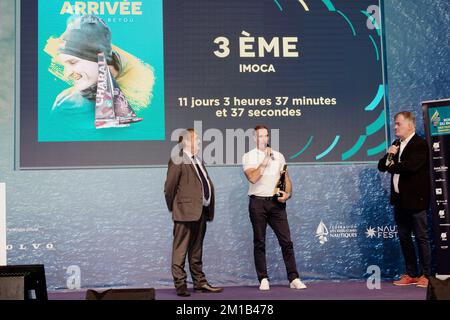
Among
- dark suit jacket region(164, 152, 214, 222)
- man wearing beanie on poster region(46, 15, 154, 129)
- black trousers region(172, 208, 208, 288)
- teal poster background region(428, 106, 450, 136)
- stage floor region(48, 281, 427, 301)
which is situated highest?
man wearing beanie on poster region(46, 15, 154, 129)

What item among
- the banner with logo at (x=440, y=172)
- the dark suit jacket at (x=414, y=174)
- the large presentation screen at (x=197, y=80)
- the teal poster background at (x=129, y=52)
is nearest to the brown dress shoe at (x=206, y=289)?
the large presentation screen at (x=197, y=80)

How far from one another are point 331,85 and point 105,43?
2.38 m

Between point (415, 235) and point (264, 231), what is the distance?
1.42m

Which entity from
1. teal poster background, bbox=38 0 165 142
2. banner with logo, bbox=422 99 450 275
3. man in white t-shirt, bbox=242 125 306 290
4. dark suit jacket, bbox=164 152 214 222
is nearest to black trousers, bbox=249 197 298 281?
man in white t-shirt, bbox=242 125 306 290

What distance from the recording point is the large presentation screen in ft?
19.5

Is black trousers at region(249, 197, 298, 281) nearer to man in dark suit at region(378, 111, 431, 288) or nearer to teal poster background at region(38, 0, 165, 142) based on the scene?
man in dark suit at region(378, 111, 431, 288)

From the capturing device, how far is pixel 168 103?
237 inches

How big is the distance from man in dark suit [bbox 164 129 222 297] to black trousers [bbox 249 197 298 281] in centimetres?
43

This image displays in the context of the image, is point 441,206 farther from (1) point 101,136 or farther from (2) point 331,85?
(1) point 101,136

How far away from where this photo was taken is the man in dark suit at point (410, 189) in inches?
212

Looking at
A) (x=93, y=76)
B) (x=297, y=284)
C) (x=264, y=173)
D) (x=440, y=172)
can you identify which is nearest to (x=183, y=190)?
(x=264, y=173)

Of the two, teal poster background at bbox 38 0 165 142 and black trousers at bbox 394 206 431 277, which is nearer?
black trousers at bbox 394 206 431 277

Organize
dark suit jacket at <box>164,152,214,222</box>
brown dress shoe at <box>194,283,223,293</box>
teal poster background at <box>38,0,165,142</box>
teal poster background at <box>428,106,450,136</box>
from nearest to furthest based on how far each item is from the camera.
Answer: dark suit jacket at <box>164,152,214,222</box> → brown dress shoe at <box>194,283,223,293</box> → teal poster background at <box>428,106,450,136</box> → teal poster background at <box>38,0,165,142</box>
